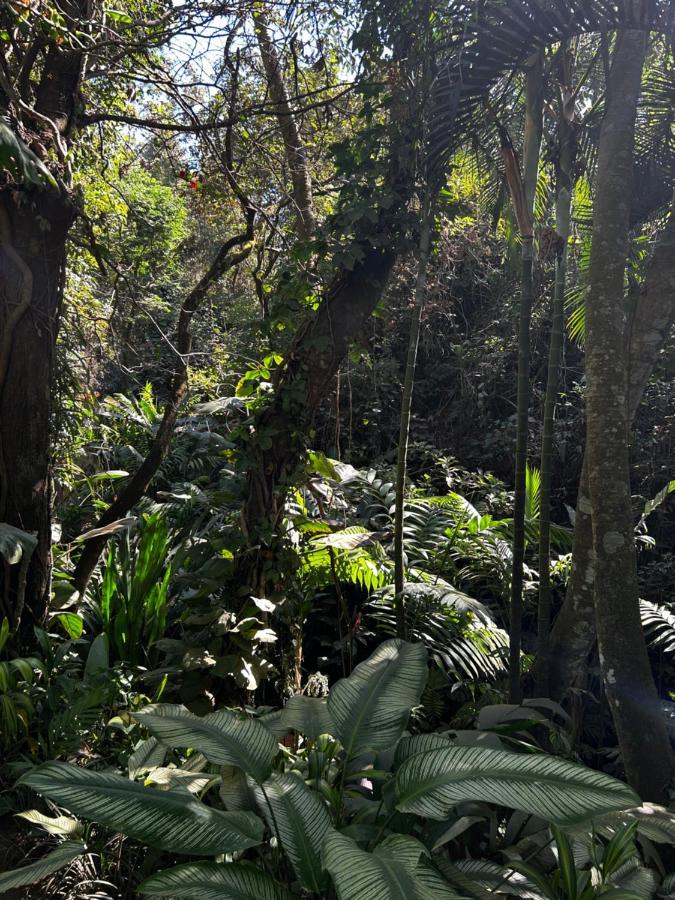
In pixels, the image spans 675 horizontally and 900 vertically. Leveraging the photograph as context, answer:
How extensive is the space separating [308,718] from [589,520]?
1764 millimetres

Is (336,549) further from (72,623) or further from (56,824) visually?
(56,824)

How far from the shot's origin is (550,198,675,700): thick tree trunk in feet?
10.6

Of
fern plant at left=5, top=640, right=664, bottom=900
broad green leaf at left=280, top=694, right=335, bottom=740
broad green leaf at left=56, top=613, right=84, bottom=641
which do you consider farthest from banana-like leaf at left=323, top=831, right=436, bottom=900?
broad green leaf at left=56, top=613, right=84, bottom=641

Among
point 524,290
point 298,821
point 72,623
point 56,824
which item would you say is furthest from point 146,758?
point 524,290

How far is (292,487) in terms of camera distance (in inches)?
131

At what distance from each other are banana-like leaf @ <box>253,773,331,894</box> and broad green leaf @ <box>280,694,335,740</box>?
0.66 feet

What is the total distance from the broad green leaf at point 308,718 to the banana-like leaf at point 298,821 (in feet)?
0.66

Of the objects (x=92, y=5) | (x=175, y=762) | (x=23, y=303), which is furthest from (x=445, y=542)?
(x=92, y=5)

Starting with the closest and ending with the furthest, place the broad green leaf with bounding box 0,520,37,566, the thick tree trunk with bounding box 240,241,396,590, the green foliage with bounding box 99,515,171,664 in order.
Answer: the broad green leaf with bounding box 0,520,37,566
the thick tree trunk with bounding box 240,241,396,590
the green foliage with bounding box 99,515,171,664

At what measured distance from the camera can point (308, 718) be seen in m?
2.10

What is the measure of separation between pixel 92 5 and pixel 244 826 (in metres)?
3.66

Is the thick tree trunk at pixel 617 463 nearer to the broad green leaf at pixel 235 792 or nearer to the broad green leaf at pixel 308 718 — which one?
the broad green leaf at pixel 308 718

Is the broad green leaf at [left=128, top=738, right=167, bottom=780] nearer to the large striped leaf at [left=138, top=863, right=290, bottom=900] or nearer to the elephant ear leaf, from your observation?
the large striped leaf at [left=138, top=863, right=290, bottom=900]

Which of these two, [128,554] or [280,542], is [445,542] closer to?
[280,542]
